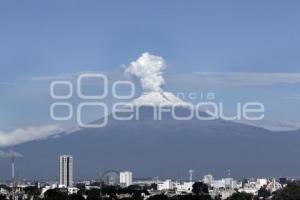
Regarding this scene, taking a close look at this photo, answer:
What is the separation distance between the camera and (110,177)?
18662 cm

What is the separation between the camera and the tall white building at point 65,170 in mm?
180750

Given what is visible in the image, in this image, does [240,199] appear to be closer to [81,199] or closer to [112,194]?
[112,194]

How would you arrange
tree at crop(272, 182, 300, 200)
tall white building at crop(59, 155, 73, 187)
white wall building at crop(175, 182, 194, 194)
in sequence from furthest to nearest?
1. tall white building at crop(59, 155, 73, 187)
2. white wall building at crop(175, 182, 194, 194)
3. tree at crop(272, 182, 300, 200)

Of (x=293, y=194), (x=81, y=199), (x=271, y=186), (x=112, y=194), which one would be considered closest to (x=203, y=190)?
(x=271, y=186)

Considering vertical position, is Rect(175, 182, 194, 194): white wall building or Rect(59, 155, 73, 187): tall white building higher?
Rect(59, 155, 73, 187): tall white building

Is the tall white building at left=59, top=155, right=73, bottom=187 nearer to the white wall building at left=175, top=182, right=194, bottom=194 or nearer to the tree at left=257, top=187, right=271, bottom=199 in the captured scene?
the white wall building at left=175, top=182, right=194, bottom=194

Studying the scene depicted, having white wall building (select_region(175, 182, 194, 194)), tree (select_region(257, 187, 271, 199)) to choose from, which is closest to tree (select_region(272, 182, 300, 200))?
tree (select_region(257, 187, 271, 199))

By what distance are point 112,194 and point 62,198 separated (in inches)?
1047

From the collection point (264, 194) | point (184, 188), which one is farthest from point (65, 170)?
point (264, 194)

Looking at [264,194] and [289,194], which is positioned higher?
[264,194]

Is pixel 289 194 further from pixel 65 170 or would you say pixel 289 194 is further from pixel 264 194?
pixel 65 170

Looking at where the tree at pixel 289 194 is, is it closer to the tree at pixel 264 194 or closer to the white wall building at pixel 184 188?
Answer: the tree at pixel 264 194

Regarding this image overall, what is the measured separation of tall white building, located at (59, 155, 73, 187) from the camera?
18075cm

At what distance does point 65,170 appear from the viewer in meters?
183
